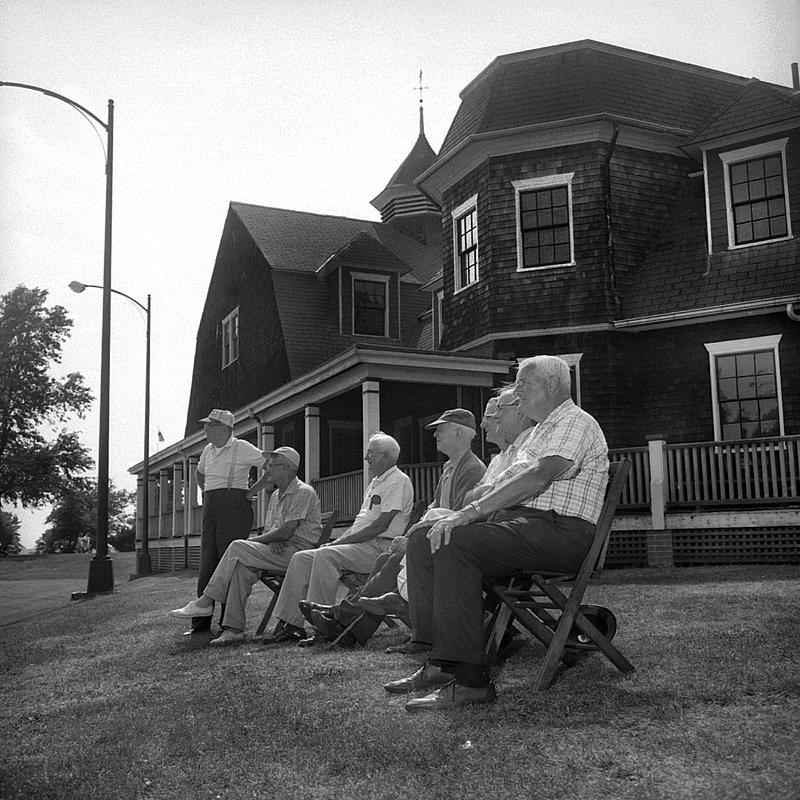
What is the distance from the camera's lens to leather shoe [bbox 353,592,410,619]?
242 inches

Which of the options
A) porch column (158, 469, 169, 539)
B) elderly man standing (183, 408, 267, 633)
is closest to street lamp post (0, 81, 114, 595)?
elderly man standing (183, 408, 267, 633)

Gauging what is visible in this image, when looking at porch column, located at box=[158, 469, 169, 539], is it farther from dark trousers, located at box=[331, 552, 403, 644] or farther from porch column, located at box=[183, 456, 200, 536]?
dark trousers, located at box=[331, 552, 403, 644]

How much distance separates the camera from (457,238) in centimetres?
1862

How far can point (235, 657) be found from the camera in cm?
659

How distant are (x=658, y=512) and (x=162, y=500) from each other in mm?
21081

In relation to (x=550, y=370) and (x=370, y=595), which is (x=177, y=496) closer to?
(x=370, y=595)

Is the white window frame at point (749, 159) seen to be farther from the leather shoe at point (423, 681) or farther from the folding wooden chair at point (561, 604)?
the leather shoe at point (423, 681)

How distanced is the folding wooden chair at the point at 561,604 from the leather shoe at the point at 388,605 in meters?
1.05

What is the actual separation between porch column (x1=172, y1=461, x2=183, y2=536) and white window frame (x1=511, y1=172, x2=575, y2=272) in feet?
49.5

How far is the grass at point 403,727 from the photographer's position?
3354mm

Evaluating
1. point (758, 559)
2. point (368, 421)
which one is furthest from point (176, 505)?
point (758, 559)

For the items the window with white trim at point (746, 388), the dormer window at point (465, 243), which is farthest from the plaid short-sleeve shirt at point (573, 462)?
the dormer window at point (465, 243)

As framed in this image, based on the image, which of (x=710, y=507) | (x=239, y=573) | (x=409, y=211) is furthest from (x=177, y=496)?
(x=239, y=573)

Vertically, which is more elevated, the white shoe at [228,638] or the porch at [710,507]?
the porch at [710,507]
